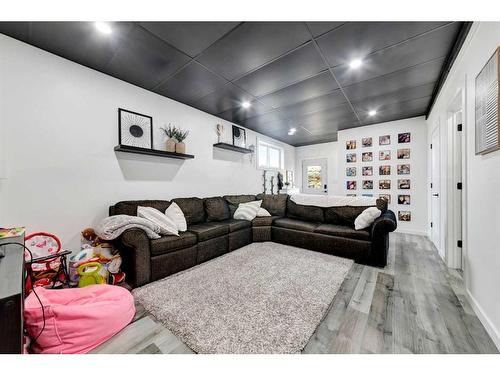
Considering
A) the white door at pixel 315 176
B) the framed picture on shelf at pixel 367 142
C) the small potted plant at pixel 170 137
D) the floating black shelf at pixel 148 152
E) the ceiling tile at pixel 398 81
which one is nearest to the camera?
the ceiling tile at pixel 398 81

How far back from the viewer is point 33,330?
1.21m

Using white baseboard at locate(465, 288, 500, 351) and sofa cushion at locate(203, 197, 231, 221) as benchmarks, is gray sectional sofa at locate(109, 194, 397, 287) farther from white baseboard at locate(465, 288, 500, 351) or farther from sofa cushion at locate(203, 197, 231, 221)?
white baseboard at locate(465, 288, 500, 351)

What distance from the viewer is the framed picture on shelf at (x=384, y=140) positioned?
4.51 meters

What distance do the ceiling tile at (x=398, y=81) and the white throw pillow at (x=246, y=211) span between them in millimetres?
2555

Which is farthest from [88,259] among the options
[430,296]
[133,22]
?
[430,296]

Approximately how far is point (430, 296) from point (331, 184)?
4.53 metres

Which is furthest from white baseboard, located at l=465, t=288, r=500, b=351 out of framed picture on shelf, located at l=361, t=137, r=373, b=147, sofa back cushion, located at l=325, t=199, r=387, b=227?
framed picture on shelf, located at l=361, t=137, r=373, b=147

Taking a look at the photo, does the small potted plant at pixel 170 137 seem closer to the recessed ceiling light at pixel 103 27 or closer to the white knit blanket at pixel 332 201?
the recessed ceiling light at pixel 103 27

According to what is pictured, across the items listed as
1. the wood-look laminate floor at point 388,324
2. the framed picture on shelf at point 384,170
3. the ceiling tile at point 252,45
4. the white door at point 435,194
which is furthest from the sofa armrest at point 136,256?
the framed picture on shelf at point 384,170

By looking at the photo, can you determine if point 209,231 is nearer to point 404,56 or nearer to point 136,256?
point 136,256

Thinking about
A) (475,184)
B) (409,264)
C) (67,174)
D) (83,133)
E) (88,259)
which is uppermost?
(83,133)

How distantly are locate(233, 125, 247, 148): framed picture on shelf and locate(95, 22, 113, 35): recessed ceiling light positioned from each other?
2.81 m

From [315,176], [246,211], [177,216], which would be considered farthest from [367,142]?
[177,216]
